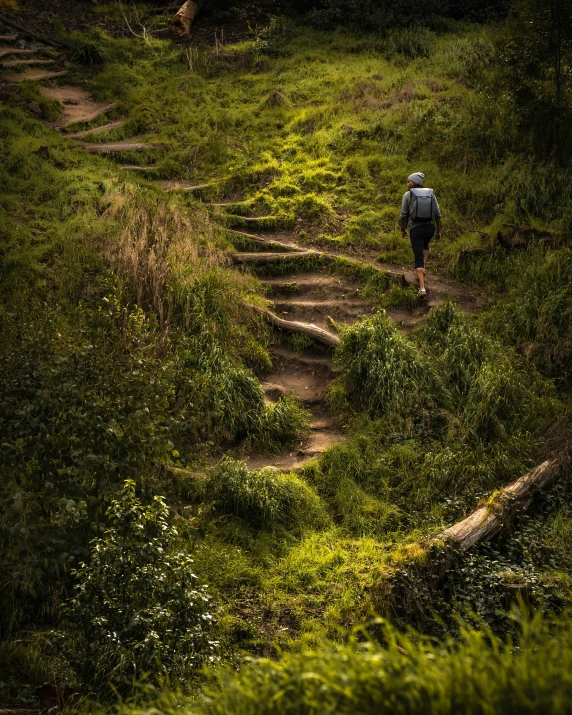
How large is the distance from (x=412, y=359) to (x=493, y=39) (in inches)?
459

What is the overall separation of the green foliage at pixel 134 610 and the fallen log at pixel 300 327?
17.4ft

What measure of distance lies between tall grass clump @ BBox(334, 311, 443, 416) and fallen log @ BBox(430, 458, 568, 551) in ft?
5.59

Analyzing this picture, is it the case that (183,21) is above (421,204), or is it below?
above

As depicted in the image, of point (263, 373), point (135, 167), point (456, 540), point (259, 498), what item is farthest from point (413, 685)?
point (135, 167)

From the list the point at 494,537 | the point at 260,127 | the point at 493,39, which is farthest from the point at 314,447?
the point at 493,39

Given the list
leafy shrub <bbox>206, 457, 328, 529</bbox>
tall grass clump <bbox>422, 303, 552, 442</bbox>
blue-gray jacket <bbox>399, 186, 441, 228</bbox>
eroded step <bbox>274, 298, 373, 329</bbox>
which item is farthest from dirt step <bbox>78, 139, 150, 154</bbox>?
leafy shrub <bbox>206, 457, 328, 529</bbox>

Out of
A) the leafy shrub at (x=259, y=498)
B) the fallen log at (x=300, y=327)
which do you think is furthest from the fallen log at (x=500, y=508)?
the fallen log at (x=300, y=327)

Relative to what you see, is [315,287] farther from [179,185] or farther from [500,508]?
[500,508]

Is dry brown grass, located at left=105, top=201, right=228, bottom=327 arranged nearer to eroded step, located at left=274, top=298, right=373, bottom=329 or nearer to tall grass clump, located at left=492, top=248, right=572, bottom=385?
eroded step, located at left=274, top=298, right=373, bottom=329

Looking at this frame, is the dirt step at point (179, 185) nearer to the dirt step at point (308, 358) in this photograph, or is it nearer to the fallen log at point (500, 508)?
the dirt step at point (308, 358)

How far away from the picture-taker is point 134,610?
502cm

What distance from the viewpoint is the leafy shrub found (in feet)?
24.7

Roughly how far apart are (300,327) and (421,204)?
265 cm

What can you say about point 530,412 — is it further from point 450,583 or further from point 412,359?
point 450,583
